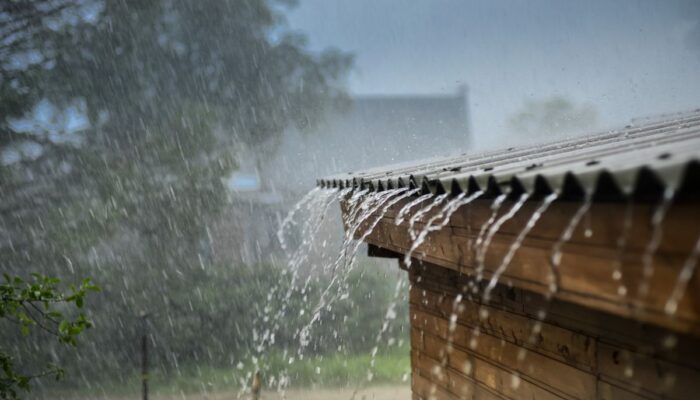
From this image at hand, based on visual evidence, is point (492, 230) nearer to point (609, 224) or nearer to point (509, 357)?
point (609, 224)

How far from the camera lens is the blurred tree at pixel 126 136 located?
14.6 meters

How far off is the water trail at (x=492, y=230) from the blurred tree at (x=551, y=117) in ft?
105

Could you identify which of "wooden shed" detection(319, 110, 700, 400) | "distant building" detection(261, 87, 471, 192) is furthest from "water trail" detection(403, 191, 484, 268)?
"distant building" detection(261, 87, 471, 192)

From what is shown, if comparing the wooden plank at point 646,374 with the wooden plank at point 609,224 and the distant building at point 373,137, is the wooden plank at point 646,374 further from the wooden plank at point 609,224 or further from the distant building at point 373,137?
the distant building at point 373,137

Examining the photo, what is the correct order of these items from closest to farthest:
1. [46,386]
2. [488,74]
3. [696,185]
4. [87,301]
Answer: [696,185] → [46,386] → [87,301] → [488,74]

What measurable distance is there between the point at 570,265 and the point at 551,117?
118 ft

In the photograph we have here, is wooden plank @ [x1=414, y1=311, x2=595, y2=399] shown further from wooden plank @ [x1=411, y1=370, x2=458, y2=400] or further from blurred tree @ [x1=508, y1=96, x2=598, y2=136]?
blurred tree @ [x1=508, y1=96, x2=598, y2=136]

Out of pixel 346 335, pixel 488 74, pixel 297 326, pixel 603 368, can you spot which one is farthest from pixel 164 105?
pixel 488 74

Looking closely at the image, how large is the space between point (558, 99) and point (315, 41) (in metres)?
14.9

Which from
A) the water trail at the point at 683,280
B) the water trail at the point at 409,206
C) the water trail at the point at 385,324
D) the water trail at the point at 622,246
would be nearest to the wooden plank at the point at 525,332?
the water trail at the point at 385,324

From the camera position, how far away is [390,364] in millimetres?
16891

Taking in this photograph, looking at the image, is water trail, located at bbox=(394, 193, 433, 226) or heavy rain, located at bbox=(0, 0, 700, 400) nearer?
heavy rain, located at bbox=(0, 0, 700, 400)

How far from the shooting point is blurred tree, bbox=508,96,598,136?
33578 millimetres

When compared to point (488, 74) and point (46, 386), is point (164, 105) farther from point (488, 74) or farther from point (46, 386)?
point (488, 74)
